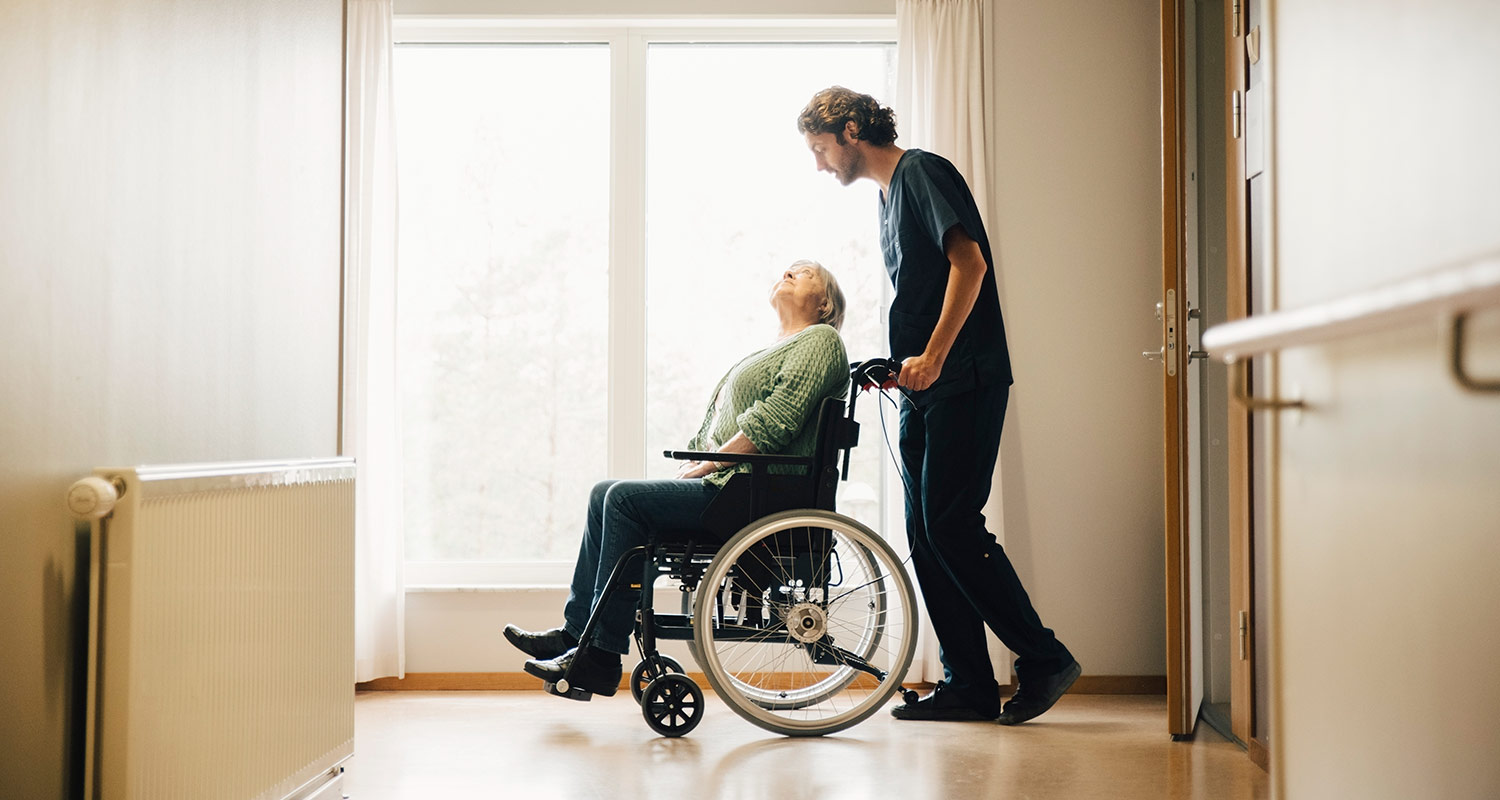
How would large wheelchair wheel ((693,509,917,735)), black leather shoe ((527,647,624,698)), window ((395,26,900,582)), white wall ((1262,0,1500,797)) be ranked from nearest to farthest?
white wall ((1262,0,1500,797)) < large wheelchair wheel ((693,509,917,735)) < black leather shoe ((527,647,624,698)) < window ((395,26,900,582))

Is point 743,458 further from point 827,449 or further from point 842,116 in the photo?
point 842,116

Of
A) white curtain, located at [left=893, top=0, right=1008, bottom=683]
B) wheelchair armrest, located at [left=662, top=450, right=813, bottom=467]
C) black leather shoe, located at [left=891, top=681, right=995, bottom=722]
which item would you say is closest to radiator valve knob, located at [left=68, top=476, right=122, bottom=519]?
wheelchair armrest, located at [left=662, top=450, right=813, bottom=467]

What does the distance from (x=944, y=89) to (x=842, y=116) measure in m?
0.60

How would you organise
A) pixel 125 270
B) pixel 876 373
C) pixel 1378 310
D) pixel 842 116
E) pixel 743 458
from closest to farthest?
pixel 1378 310 → pixel 125 270 → pixel 743 458 → pixel 876 373 → pixel 842 116

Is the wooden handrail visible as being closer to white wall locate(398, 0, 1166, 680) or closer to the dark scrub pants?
the dark scrub pants

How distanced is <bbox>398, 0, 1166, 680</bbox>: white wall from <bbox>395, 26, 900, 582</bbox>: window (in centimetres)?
37

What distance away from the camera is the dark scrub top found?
2.72 metres

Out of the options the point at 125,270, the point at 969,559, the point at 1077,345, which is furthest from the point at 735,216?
the point at 125,270

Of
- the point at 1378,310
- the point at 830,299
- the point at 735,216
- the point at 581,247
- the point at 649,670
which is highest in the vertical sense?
the point at 735,216

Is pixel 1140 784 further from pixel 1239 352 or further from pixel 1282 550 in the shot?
pixel 1239 352

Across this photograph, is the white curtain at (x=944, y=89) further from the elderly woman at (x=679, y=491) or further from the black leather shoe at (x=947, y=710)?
the elderly woman at (x=679, y=491)

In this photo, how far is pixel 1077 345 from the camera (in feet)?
10.9

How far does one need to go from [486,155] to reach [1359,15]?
2.69m

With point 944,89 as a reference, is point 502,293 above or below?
below
